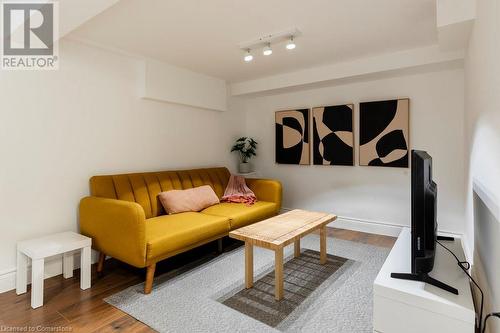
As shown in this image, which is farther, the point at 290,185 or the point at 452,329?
the point at 290,185

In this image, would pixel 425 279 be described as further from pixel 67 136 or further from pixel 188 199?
pixel 67 136

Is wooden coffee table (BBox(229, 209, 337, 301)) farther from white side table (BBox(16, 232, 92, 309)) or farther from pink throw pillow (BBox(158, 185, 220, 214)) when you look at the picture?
white side table (BBox(16, 232, 92, 309))

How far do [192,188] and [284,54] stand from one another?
194 centimetres

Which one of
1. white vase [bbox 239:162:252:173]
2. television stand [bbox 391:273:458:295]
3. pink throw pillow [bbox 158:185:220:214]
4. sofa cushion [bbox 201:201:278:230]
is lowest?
television stand [bbox 391:273:458:295]

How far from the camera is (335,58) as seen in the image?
3375 mm

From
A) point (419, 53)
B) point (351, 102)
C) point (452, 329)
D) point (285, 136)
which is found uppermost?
point (419, 53)

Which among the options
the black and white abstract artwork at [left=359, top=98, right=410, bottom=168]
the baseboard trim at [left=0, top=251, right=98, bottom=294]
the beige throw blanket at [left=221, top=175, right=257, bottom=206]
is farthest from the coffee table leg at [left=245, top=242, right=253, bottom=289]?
the black and white abstract artwork at [left=359, top=98, right=410, bottom=168]

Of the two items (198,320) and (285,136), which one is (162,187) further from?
(285,136)

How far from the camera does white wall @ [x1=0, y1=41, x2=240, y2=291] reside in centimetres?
236

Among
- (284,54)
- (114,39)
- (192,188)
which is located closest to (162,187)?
(192,188)

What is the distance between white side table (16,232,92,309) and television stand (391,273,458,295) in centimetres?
231

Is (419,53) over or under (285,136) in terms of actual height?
over

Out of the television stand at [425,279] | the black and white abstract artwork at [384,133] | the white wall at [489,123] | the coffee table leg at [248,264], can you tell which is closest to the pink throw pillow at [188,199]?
the coffee table leg at [248,264]

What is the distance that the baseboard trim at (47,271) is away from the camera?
2.29 meters
